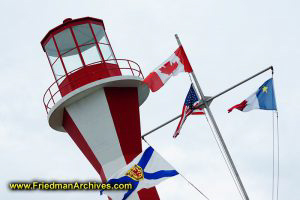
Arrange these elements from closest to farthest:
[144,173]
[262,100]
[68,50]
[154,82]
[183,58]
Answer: [262,100] → [183,58] → [154,82] → [144,173] → [68,50]

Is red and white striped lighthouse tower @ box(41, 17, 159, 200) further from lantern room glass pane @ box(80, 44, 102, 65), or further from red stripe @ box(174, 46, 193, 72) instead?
red stripe @ box(174, 46, 193, 72)

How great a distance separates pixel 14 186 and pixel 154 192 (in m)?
5.31

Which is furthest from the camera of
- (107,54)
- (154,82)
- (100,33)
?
(100,33)

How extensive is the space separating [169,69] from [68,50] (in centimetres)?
583

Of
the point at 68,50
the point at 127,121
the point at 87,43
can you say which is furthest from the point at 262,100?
the point at 68,50

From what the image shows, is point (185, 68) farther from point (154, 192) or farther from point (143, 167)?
point (154, 192)

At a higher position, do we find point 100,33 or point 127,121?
point 100,33

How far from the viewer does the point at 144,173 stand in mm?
17594

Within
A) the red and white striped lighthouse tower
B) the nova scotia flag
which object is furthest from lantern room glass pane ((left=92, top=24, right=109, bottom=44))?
the nova scotia flag

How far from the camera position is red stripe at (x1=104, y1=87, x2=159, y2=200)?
19.9 meters

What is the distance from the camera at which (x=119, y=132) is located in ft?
65.5

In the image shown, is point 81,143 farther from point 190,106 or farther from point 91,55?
point 190,106

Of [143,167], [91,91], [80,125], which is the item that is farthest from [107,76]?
[143,167]

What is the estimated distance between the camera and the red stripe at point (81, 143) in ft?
66.1
